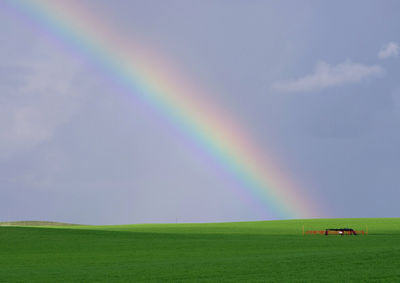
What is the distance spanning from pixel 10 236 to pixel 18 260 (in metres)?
21.8

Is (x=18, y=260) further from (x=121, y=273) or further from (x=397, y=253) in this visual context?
(x=397, y=253)

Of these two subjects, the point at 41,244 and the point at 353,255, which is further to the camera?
the point at 41,244

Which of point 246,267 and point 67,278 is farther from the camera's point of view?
point 246,267

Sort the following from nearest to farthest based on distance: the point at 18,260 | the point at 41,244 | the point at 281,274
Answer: the point at 281,274
the point at 18,260
the point at 41,244

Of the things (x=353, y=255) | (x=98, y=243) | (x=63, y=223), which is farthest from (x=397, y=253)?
(x=63, y=223)

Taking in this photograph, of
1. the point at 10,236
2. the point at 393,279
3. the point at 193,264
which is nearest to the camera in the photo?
the point at 393,279

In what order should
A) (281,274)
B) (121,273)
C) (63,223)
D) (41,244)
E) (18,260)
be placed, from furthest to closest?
(63,223) < (41,244) < (18,260) < (121,273) < (281,274)

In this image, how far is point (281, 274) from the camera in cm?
2092

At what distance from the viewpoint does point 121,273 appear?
22.8m

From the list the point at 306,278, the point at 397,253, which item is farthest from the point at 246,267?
the point at 397,253

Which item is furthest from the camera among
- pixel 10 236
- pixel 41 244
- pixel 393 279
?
pixel 10 236

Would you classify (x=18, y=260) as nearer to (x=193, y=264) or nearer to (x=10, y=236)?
(x=193, y=264)

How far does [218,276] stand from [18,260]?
16.3 metres

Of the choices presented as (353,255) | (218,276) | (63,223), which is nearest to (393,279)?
(218,276)
